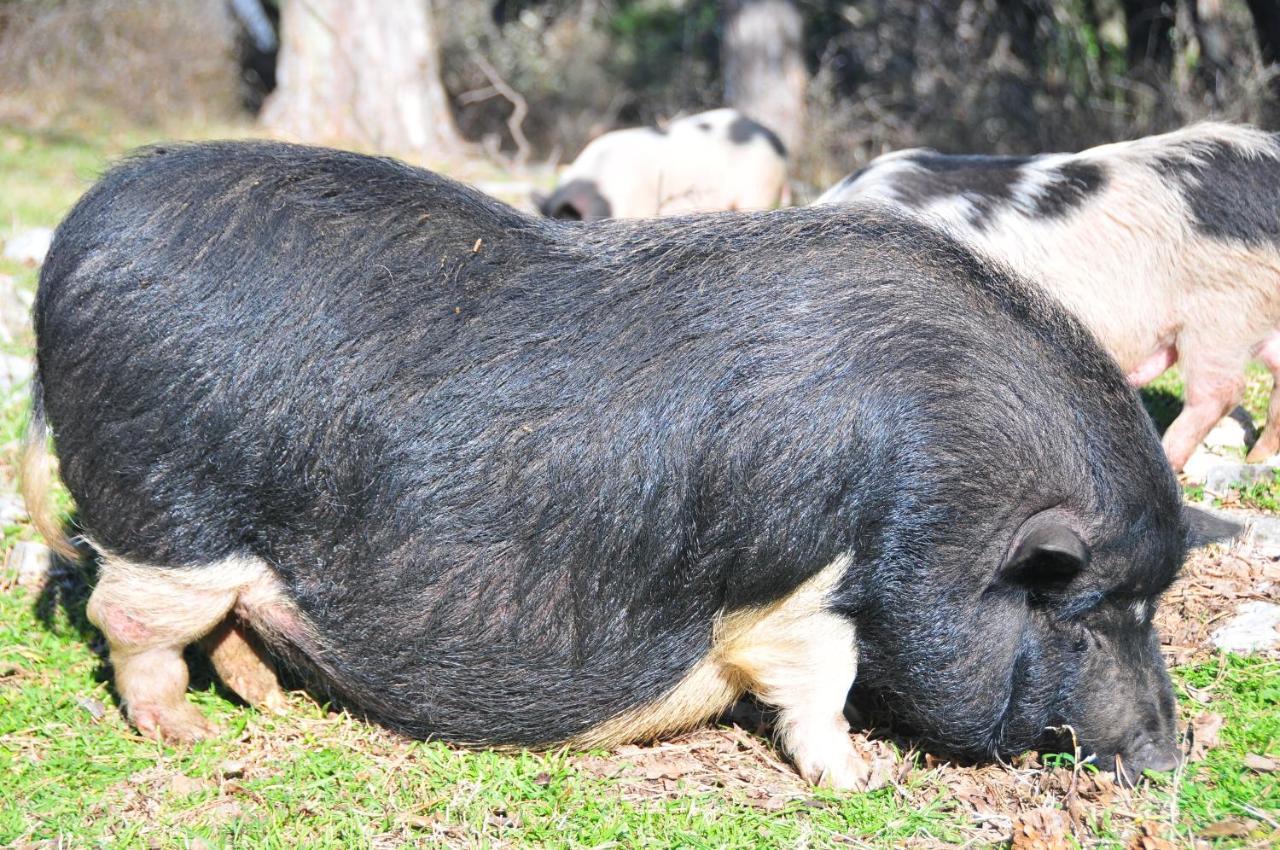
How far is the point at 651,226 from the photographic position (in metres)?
3.78

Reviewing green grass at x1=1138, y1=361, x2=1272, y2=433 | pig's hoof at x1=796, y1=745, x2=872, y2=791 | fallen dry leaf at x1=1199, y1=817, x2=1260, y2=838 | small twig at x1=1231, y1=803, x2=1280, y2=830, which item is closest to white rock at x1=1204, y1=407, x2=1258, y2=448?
green grass at x1=1138, y1=361, x2=1272, y2=433

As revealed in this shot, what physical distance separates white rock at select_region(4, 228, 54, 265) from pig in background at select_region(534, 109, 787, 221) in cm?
331

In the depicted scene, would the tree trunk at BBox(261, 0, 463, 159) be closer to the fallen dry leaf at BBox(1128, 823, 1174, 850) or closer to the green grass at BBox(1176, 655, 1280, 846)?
the green grass at BBox(1176, 655, 1280, 846)

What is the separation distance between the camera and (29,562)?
4.93 meters

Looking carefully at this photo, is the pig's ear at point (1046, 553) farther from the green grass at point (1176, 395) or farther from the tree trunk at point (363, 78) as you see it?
the tree trunk at point (363, 78)

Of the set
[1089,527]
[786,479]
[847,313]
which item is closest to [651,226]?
[847,313]

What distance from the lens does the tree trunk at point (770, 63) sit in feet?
39.6

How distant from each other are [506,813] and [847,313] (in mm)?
1644

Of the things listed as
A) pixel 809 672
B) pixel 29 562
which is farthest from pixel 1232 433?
pixel 29 562

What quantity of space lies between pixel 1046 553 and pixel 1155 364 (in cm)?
297

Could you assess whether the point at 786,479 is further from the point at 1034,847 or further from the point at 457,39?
the point at 457,39

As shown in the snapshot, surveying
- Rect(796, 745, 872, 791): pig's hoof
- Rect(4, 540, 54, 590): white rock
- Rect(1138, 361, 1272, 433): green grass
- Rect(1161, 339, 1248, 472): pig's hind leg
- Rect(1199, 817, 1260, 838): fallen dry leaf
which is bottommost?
Rect(4, 540, 54, 590): white rock

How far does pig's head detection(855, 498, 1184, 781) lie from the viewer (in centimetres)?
342

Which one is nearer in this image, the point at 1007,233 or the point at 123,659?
the point at 123,659
